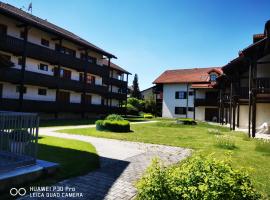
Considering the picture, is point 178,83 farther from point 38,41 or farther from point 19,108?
point 19,108

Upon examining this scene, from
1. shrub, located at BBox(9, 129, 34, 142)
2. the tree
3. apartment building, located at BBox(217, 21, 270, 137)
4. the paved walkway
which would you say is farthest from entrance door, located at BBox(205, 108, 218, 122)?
shrub, located at BBox(9, 129, 34, 142)

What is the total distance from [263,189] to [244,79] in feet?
70.7

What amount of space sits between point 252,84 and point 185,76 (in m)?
29.9

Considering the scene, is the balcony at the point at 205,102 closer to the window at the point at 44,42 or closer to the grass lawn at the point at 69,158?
the window at the point at 44,42

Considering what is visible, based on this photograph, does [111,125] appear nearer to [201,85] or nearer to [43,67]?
[43,67]

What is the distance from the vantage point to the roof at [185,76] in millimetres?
43969

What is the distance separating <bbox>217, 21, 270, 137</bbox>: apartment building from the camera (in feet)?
55.7

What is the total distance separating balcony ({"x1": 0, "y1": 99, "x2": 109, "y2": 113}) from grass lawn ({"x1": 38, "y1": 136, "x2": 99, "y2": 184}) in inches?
529

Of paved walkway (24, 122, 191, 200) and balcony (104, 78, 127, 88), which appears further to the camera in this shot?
balcony (104, 78, 127, 88)

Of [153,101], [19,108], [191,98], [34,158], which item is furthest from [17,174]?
[153,101]

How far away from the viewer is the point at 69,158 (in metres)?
8.37

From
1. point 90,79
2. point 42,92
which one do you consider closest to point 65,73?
point 42,92

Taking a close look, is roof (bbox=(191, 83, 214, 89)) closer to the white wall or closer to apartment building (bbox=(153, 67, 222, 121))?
apartment building (bbox=(153, 67, 222, 121))

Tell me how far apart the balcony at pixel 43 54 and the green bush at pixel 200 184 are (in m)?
22.0
